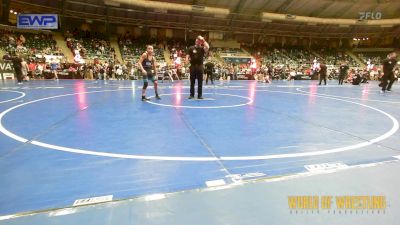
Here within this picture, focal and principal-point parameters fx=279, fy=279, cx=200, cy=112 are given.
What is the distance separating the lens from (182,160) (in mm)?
3518

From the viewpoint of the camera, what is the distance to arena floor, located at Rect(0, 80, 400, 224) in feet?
8.02

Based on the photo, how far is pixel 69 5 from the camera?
27.5 meters

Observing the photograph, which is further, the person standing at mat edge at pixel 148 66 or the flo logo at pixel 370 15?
the flo logo at pixel 370 15

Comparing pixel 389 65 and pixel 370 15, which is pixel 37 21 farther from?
pixel 370 15

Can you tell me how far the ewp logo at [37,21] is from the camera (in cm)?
2330

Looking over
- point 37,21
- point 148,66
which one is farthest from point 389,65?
point 37,21

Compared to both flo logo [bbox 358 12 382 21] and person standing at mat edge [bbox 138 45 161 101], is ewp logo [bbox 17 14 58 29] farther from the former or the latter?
flo logo [bbox 358 12 382 21]

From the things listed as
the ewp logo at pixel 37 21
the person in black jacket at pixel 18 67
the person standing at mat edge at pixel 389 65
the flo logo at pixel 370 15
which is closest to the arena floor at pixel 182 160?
the person standing at mat edge at pixel 389 65

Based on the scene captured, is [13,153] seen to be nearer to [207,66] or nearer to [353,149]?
[353,149]

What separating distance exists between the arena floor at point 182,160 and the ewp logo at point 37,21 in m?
20.7

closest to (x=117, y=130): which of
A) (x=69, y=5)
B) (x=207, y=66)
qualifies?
(x=207, y=66)

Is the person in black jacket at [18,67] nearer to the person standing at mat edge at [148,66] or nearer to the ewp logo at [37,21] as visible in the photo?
the ewp logo at [37,21]

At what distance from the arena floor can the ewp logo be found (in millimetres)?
20707

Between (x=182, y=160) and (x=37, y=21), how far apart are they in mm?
26010
